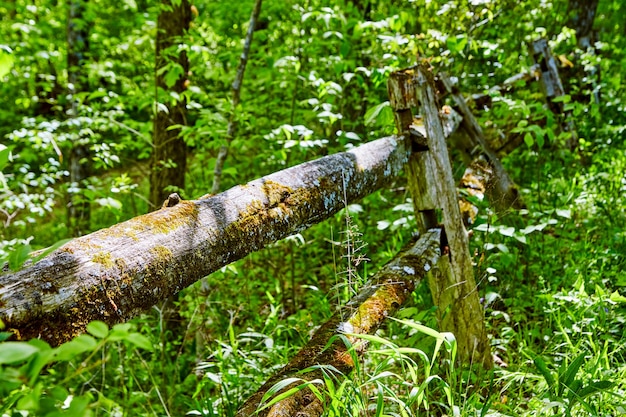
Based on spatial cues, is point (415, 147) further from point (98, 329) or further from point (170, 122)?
point (170, 122)

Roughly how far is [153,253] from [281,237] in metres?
0.60

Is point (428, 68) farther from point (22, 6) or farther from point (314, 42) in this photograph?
point (22, 6)

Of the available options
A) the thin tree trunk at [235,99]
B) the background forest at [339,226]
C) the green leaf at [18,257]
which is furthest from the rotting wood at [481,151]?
the green leaf at [18,257]

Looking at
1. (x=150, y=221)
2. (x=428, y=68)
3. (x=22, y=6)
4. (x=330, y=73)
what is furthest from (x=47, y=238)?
(x=150, y=221)

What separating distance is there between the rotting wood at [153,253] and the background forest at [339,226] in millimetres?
123

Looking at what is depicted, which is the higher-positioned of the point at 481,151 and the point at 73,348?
the point at 73,348

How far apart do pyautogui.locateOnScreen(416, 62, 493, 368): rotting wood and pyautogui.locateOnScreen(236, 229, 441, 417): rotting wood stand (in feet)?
0.96

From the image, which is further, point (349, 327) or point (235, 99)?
point (235, 99)

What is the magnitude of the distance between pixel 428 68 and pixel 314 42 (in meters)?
2.07

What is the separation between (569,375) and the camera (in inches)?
69.5

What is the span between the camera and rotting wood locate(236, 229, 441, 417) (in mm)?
1392

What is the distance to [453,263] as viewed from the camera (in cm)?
277

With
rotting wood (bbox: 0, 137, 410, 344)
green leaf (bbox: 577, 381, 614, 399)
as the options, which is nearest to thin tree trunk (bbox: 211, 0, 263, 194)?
rotting wood (bbox: 0, 137, 410, 344)

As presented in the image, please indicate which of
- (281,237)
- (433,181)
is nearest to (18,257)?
(281,237)
